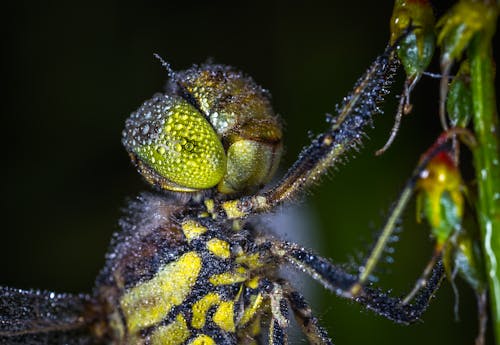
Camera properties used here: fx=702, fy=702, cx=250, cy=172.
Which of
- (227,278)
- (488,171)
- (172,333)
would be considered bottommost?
(172,333)

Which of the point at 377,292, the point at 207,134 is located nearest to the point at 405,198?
the point at 377,292

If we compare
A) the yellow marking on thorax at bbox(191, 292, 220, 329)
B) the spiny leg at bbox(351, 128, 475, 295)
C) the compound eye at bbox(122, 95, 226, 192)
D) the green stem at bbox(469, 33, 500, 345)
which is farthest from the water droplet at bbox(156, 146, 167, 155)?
the green stem at bbox(469, 33, 500, 345)

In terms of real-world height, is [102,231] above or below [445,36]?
below

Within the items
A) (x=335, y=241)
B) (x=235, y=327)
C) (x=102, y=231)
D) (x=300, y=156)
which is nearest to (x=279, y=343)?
(x=235, y=327)

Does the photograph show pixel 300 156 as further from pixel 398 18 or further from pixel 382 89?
pixel 398 18

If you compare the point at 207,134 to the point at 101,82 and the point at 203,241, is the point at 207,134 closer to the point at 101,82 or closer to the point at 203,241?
the point at 203,241

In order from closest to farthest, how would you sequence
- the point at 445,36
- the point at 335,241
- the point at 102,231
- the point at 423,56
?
the point at 445,36 < the point at 423,56 < the point at 335,241 < the point at 102,231
